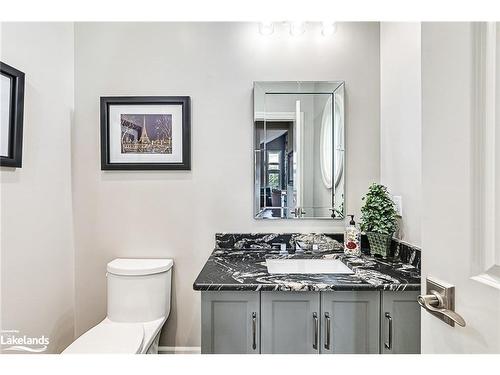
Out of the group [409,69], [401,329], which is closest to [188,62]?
[409,69]

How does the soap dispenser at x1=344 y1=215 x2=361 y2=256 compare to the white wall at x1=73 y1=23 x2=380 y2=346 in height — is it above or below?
Result: below

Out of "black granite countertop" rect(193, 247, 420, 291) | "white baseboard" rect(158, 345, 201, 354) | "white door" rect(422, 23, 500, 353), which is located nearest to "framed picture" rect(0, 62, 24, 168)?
"black granite countertop" rect(193, 247, 420, 291)

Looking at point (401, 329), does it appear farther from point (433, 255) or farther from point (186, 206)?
point (186, 206)

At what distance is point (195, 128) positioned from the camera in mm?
1833

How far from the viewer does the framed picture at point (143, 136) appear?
1812mm

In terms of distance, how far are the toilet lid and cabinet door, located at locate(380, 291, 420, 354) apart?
3.59ft

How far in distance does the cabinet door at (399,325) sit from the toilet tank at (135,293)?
46.3 inches

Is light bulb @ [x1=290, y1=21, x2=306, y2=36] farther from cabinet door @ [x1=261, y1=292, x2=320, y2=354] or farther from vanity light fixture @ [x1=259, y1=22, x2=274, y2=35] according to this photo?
cabinet door @ [x1=261, y1=292, x2=320, y2=354]

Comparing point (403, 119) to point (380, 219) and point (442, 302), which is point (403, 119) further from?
point (442, 302)

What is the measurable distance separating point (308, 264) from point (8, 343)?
4.91ft

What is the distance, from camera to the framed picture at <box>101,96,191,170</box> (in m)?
1.81

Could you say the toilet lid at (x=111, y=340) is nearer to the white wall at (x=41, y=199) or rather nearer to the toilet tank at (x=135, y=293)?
the toilet tank at (x=135, y=293)

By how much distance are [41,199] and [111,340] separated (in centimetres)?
82
